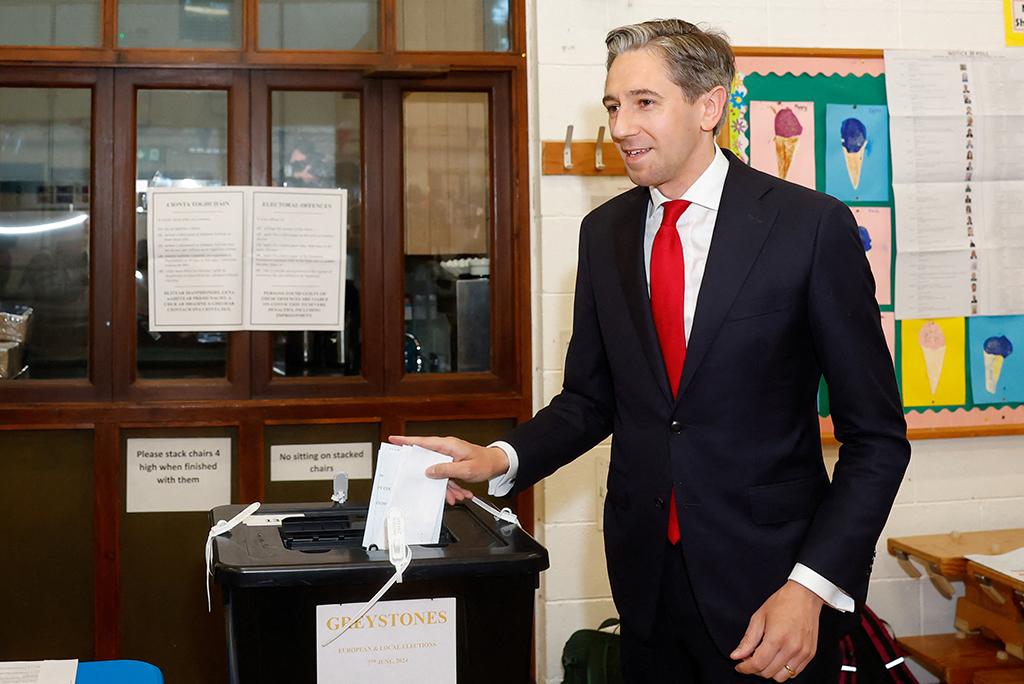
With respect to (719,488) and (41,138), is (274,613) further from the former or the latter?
(41,138)

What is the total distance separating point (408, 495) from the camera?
4.79ft

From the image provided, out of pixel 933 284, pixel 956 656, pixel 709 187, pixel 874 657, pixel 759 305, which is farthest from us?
pixel 933 284

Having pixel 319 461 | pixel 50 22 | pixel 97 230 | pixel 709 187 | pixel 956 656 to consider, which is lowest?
pixel 956 656

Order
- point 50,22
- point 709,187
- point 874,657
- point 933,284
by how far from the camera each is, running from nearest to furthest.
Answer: point 709,187 < point 874,657 < point 50,22 < point 933,284

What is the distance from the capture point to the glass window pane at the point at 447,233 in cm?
299

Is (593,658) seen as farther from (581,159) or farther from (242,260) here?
(242,260)

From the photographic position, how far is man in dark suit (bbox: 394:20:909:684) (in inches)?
54.2

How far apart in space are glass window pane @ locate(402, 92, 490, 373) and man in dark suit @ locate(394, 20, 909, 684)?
1.39 meters

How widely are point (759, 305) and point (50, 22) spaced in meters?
2.26

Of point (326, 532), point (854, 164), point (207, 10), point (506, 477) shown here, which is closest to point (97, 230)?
point (207, 10)

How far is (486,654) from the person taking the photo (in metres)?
1.43

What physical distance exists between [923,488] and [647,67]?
6.32 feet

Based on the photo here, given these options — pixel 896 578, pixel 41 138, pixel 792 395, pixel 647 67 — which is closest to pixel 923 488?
pixel 896 578

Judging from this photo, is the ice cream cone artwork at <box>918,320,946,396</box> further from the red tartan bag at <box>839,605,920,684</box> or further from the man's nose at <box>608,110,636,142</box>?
the man's nose at <box>608,110,636,142</box>
